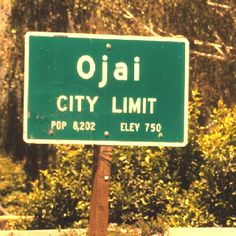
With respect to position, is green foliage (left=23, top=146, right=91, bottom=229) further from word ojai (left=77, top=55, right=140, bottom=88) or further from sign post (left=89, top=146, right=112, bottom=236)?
word ojai (left=77, top=55, right=140, bottom=88)

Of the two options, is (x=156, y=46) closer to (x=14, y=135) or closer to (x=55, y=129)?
(x=55, y=129)

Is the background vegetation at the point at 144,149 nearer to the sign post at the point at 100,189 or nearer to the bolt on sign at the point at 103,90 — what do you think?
the sign post at the point at 100,189

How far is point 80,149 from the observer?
35.1 feet

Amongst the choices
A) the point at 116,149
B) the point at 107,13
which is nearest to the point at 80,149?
the point at 116,149

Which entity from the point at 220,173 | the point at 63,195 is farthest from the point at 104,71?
the point at 63,195

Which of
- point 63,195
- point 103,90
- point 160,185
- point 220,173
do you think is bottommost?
point 63,195

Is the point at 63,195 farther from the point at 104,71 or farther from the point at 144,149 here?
the point at 104,71

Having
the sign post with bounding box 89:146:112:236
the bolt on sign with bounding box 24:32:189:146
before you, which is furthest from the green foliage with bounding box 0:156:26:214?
the bolt on sign with bounding box 24:32:189:146

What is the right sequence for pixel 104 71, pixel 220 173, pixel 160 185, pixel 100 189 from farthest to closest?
pixel 160 185 < pixel 220 173 < pixel 100 189 < pixel 104 71

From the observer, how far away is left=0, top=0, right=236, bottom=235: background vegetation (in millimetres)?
9797

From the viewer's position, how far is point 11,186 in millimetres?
15438

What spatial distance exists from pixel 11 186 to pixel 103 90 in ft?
37.7

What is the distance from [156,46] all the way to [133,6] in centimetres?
961

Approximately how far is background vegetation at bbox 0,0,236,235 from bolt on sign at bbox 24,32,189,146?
17.5ft
